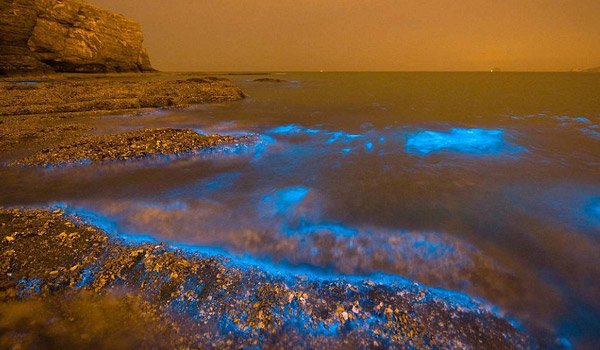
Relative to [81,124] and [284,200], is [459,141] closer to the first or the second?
[284,200]

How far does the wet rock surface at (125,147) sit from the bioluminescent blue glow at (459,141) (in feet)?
24.6

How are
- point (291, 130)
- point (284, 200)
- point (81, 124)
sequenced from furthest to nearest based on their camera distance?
point (291, 130) < point (81, 124) < point (284, 200)

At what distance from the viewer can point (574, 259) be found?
4219 millimetres

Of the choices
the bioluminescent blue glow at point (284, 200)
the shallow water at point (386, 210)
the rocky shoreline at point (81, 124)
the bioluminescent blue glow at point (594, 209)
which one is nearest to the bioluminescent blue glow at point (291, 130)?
the shallow water at point (386, 210)

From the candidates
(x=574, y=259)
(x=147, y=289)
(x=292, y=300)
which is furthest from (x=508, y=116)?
(x=147, y=289)

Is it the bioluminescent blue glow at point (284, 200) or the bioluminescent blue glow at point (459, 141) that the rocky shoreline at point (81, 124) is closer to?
the bioluminescent blue glow at point (284, 200)

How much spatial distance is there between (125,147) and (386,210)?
7543mm

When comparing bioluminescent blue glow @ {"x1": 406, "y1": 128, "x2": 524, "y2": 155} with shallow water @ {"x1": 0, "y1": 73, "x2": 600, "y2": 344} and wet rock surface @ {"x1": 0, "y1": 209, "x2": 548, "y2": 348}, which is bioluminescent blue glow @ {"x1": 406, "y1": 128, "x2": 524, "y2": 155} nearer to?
shallow water @ {"x1": 0, "y1": 73, "x2": 600, "y2": 344}

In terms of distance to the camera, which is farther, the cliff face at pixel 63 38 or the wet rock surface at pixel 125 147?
the cliff face at pixel 63 38

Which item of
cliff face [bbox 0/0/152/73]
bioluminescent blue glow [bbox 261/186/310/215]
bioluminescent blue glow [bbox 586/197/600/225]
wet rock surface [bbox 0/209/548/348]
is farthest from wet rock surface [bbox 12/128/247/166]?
cliff face [bbox 0/0/152/73]

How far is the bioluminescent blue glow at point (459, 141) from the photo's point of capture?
33.2 ft

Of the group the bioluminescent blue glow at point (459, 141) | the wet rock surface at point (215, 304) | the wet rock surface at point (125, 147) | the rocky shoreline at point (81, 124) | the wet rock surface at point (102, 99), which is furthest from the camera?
the wet rock surface at point (102, 99)

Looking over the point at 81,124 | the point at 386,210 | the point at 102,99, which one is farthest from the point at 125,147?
the point at 102,99

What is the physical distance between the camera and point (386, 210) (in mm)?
5555
